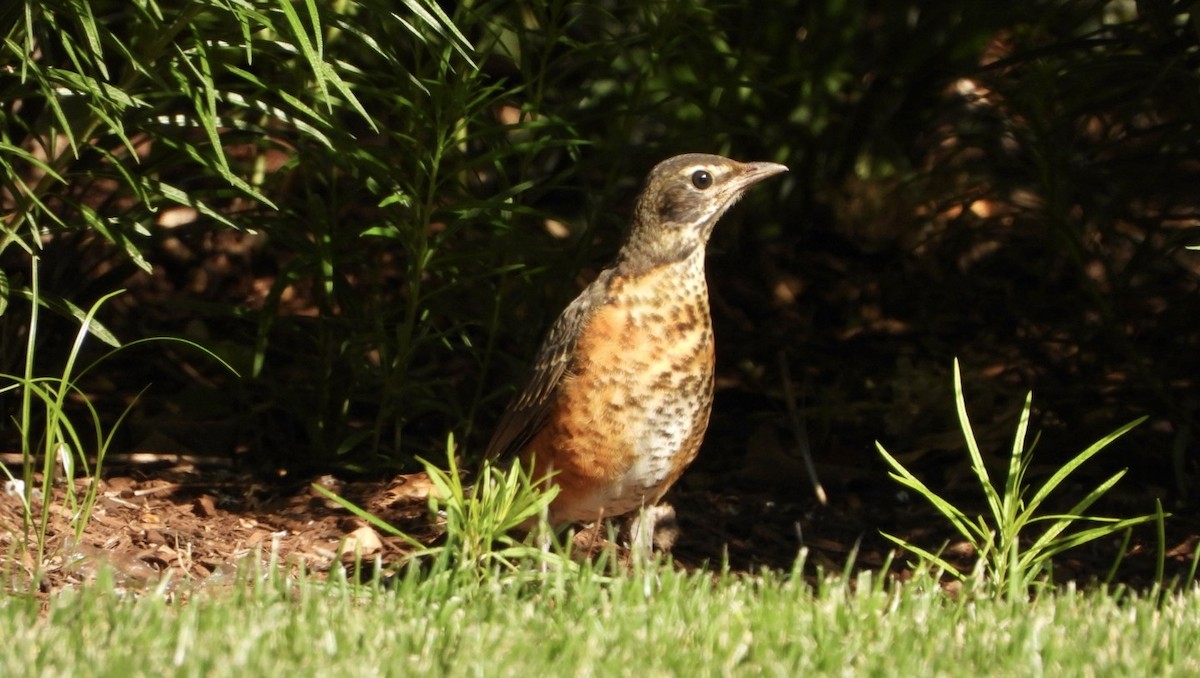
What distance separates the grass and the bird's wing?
97cm

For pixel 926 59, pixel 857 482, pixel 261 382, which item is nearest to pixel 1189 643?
pixel 857 482

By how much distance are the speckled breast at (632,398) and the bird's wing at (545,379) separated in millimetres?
36

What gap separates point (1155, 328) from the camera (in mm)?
6137

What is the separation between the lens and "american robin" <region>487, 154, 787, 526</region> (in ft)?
15.4

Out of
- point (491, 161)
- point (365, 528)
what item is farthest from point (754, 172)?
point (365, 528)

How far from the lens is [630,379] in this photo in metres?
4.70

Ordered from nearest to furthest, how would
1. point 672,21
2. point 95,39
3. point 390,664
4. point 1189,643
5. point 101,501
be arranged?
point 390,664 < point 1189,643 < point 95,39 < point 101,501 < point 672,21

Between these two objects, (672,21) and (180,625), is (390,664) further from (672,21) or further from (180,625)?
(672,21)

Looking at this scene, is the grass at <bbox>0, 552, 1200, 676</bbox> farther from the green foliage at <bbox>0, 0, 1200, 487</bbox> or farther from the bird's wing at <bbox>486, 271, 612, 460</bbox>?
the green foliage at <bbox>0, 0, 1200, 487</bbox>

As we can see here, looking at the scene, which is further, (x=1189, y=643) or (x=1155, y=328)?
(x=1155, y=328)

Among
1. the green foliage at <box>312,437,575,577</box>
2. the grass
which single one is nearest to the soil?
the green foliage at <box>312,437,575,577</box>

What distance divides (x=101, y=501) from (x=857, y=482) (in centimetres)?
270

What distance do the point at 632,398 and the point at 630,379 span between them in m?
0.06

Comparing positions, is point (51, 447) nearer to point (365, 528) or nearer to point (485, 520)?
point (485, 520)
